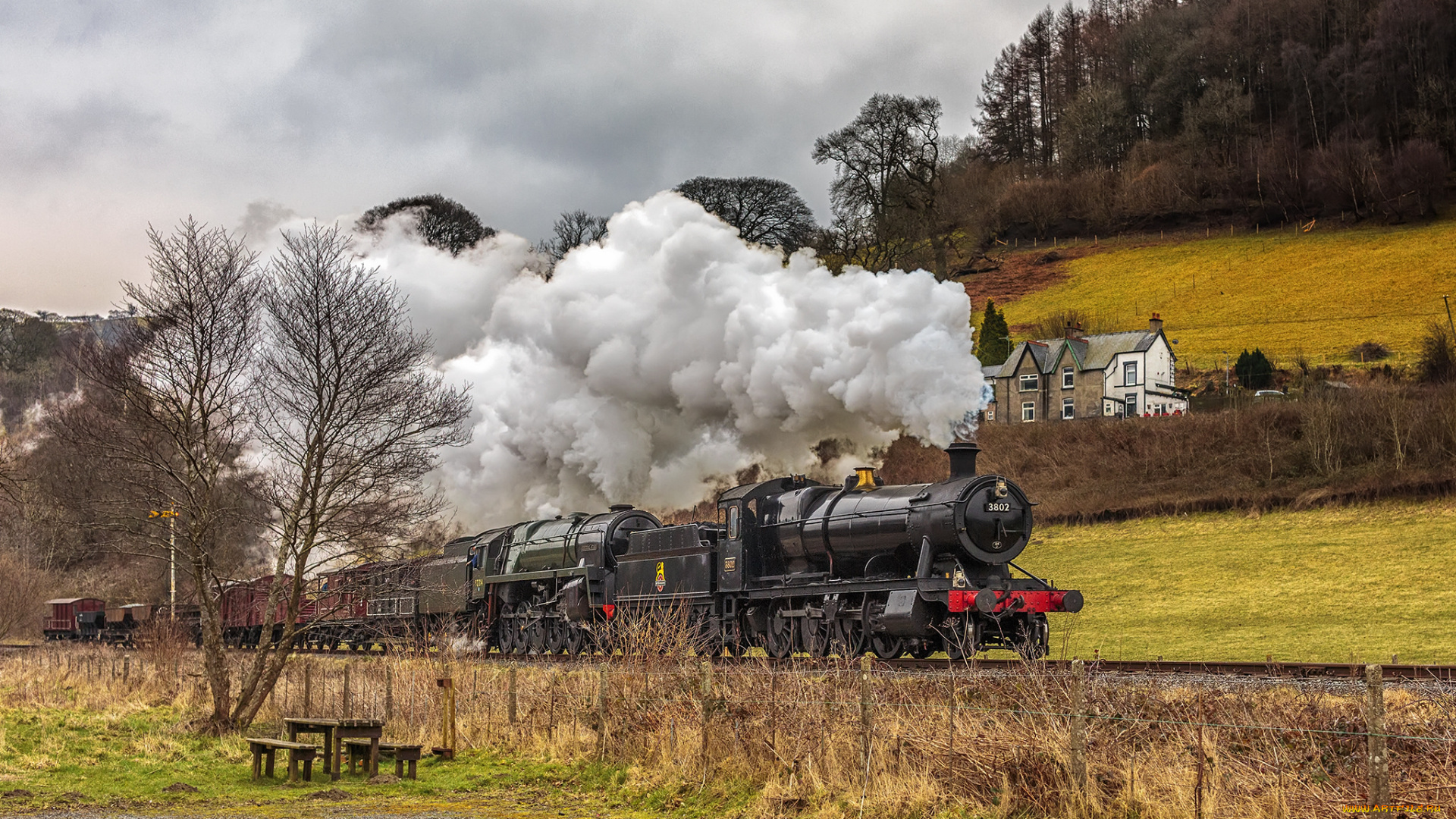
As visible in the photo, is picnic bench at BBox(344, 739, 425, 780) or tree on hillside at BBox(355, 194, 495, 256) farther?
tree on hillside at BBox(355, 194, 495, 256)

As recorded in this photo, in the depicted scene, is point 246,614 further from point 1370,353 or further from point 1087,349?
point 1370,353

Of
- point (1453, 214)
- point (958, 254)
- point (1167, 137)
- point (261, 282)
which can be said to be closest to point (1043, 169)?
point (1167, 137)

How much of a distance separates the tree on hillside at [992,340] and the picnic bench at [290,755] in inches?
2387

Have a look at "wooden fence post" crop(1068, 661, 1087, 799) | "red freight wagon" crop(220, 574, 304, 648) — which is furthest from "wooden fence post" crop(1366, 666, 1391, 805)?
"red freight wagon" crop(220, 574, 304, 648)

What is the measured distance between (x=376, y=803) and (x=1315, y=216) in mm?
94152

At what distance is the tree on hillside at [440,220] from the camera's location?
2601 inches

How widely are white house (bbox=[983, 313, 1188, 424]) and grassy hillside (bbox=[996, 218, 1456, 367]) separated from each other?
5136mm

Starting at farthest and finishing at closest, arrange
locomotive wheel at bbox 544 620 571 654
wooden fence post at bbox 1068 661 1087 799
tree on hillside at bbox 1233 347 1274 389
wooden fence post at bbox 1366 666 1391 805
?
tree on hillside at bbox 1233 347 1274 389
locomotive wheel at bbox 544 620 571 654
wooden fence post at bbox 1068 661 1087 799
wooden fence post at bbox 1366 666 1391 805

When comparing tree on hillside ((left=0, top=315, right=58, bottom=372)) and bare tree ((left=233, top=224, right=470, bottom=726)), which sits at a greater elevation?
tree on hillside ((left=0, top=315, right=58, bottom=372))

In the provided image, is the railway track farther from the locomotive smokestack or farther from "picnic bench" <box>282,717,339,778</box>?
"picnic bench" <box>282,717,339,778</box>

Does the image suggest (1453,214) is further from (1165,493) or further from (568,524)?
(568,524)

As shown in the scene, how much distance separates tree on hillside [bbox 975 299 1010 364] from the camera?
72688 millimetres

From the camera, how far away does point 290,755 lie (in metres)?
14.3

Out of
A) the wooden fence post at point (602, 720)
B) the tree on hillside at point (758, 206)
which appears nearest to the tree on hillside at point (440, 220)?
the tree on hillside at point (758, 206)
